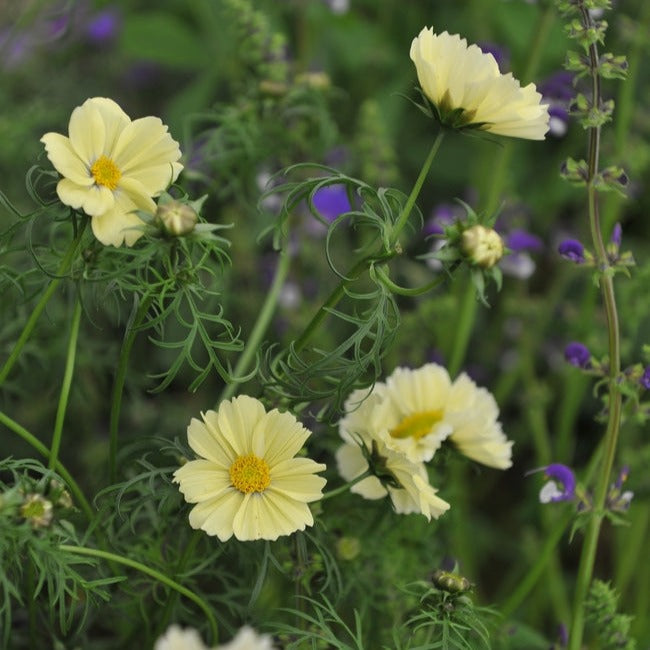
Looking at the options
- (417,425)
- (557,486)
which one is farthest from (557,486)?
(417,425)

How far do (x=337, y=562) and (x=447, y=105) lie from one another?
340mm

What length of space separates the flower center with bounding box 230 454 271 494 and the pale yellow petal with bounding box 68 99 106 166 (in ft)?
0.63

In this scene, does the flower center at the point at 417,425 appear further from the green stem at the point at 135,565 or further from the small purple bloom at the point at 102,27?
the small purple bloom at the point at 102,27

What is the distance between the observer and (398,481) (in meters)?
0.61

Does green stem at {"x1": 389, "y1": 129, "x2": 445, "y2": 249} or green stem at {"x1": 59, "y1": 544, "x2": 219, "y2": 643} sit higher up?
green stem at {"x1": 389, "y1": 129, "x2": 445, "y2": 249}

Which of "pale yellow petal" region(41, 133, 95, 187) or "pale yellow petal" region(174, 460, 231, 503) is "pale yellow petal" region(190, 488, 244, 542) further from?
"pale yellow petal" region(41, 133, 95, 187)

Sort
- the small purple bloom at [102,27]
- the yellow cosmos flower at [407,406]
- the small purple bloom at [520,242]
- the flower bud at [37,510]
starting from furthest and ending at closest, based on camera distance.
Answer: the small purple bloom at [102,27] < the small purple bloom at [520,242] < the yellow cosmos flower at [407,406] < the flower bud at [37,510]

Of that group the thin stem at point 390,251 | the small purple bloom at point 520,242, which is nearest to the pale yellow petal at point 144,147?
the thin stem at point 390,251

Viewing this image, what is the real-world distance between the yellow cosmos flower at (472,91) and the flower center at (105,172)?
0.18 metres

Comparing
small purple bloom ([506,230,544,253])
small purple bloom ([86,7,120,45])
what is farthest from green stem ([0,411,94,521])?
small purple bloom ([86,7,120,45])

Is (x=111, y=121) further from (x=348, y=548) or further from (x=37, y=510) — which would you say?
(x=348, y=548)

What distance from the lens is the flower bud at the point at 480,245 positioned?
1.76 ft

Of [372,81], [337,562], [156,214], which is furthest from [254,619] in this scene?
[372,81]

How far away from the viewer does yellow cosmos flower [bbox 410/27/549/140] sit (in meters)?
0.56
